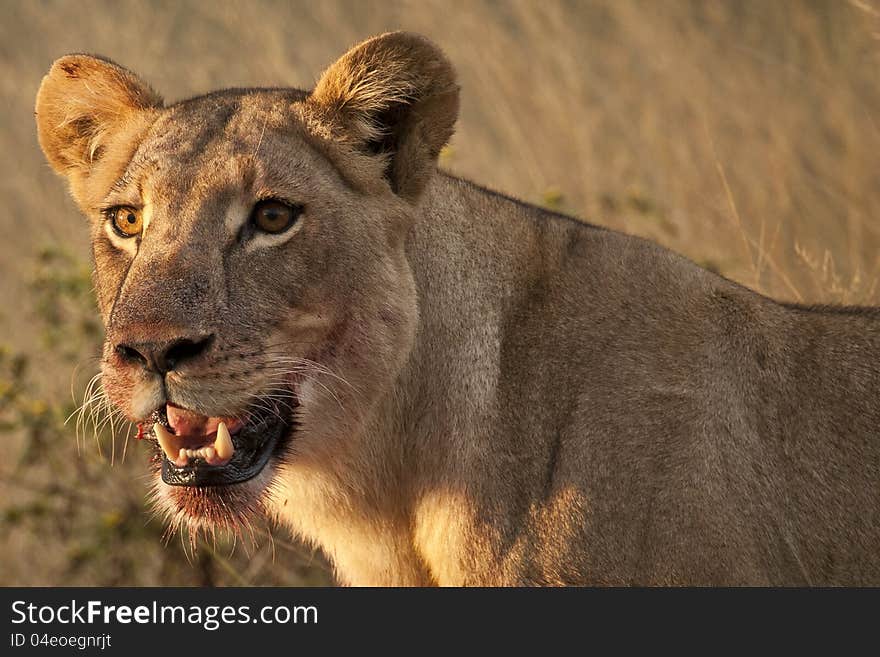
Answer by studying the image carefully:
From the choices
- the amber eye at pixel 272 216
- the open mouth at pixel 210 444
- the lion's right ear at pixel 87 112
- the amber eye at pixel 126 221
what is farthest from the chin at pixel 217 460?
the lion's right ear at pixel 87 112

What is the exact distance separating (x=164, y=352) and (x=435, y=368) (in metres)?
0.81

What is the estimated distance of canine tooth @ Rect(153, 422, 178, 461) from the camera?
3082 mm

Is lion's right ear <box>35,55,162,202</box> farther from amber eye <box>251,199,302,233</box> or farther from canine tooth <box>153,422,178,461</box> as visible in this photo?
→ canine tooth <box>153,422,178,461</box>

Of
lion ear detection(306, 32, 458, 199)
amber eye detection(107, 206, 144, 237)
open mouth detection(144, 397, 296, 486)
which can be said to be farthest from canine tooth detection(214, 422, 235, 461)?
lion ear detection(306, 32, 458, 199)

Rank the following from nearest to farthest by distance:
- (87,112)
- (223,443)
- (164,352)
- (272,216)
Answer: (164,352) < (223,443) < (272,216) < (87,112)

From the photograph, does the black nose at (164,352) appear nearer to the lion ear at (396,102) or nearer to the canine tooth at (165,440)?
the canine tooth at (165,440)

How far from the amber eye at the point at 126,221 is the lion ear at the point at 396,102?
564mm

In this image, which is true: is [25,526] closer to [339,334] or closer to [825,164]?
[339,334]

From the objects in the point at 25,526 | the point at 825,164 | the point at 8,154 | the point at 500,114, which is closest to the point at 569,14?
the point at 500,114

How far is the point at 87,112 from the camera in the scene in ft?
12.4

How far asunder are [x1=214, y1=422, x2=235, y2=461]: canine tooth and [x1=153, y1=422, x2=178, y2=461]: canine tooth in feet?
0.36

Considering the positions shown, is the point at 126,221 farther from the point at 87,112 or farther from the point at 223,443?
the point at 223,443

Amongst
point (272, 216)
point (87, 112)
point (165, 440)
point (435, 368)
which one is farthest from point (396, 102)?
point (165, 440)
